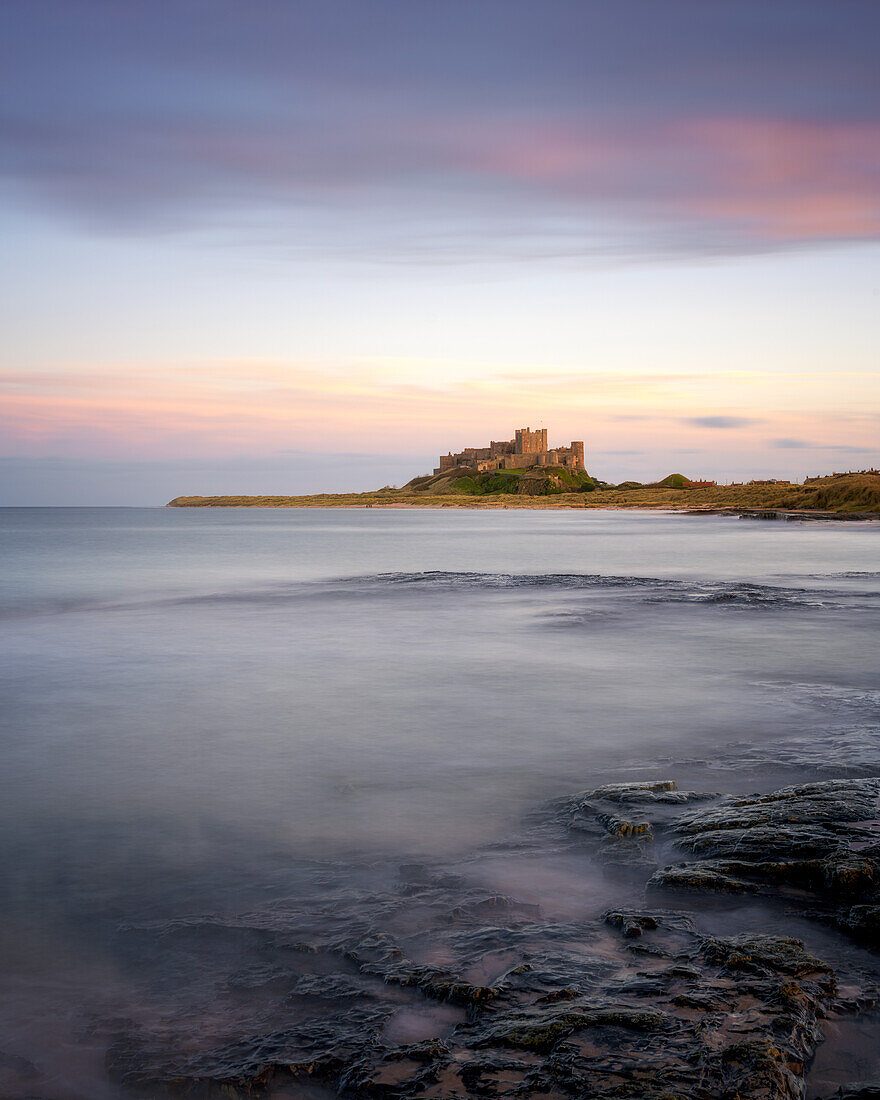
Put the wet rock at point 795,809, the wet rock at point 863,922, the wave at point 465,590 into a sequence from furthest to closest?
the wave at point 465,590 → the wet rock at point 795,809 → the wet rock at point 863,922

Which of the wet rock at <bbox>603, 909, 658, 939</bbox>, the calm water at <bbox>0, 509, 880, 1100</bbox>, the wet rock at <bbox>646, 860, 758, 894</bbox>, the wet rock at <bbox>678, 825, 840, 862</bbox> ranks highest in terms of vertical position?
the wet rock at <bbox>678, 825, 840, 862</bbox>

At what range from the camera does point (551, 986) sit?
3.34m

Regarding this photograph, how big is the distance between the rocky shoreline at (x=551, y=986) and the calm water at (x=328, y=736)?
294 mm

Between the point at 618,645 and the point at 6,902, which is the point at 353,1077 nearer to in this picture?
the point at 6,902

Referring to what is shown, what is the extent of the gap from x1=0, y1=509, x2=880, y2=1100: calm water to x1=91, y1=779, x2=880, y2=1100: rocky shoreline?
294 mm

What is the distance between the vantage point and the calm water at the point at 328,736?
4332 millimetres

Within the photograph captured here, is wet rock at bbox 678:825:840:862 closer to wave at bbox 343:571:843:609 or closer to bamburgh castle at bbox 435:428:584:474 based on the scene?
wave at bbox 343:571:843:609

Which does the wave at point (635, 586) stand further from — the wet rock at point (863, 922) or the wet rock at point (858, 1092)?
the wet rock at point (858, 1092)

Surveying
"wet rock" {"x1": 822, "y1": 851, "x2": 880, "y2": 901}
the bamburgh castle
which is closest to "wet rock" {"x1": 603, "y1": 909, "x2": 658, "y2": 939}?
"wet rock" {"x1": 822, "y1": 851, "x2": 880, "y2": 901}

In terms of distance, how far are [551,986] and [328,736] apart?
4.76 meters

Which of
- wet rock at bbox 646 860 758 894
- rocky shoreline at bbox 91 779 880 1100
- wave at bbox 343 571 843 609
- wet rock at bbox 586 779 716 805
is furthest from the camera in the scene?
wave at bbox 343 571 843 609

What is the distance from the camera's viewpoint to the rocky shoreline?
2.87 meters

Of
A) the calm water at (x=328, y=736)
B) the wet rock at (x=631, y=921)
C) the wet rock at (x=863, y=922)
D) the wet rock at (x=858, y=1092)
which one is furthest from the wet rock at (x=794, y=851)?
the wet rock at (x=858, y=1092)

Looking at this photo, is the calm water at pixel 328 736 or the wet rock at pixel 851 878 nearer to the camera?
the wet rock at pixel 851 878
